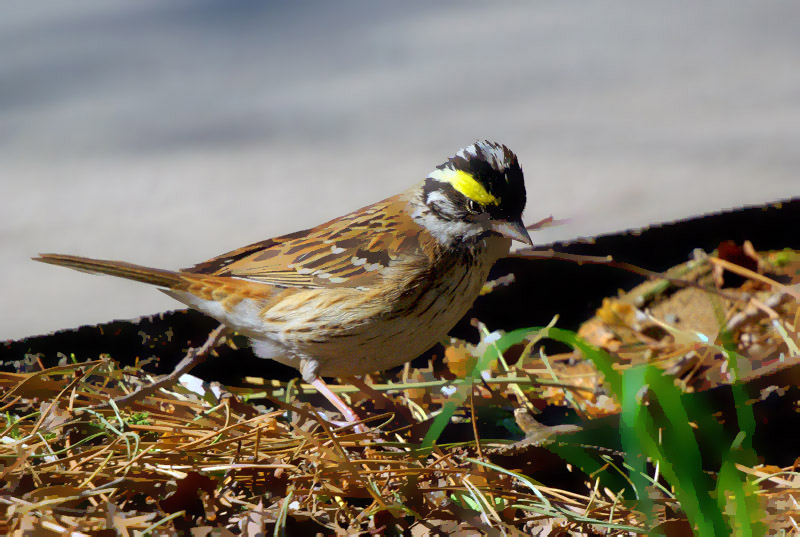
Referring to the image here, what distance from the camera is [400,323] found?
305 centimetres

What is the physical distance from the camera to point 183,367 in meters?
3.16

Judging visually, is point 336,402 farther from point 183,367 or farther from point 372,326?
point 183,367

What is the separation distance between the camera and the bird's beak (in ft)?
9.63

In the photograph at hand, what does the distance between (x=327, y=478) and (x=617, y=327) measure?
2.17m

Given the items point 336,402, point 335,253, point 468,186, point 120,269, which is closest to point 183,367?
point 120,269

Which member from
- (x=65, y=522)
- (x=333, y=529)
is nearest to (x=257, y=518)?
(x=333, y=529)

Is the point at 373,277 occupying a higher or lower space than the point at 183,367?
higher

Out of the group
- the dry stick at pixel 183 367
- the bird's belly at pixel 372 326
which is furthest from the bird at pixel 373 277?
the dry stick at pixel 183 367

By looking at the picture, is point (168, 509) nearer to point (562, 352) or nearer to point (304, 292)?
point (304, 292)

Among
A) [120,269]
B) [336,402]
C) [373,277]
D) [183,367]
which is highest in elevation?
[120,269]

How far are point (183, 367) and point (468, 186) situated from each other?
1254 millimetres

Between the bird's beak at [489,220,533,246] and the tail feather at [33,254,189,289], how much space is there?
1267 millimetres

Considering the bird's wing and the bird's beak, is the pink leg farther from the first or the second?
the bird's beak

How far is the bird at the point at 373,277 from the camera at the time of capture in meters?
3.06
